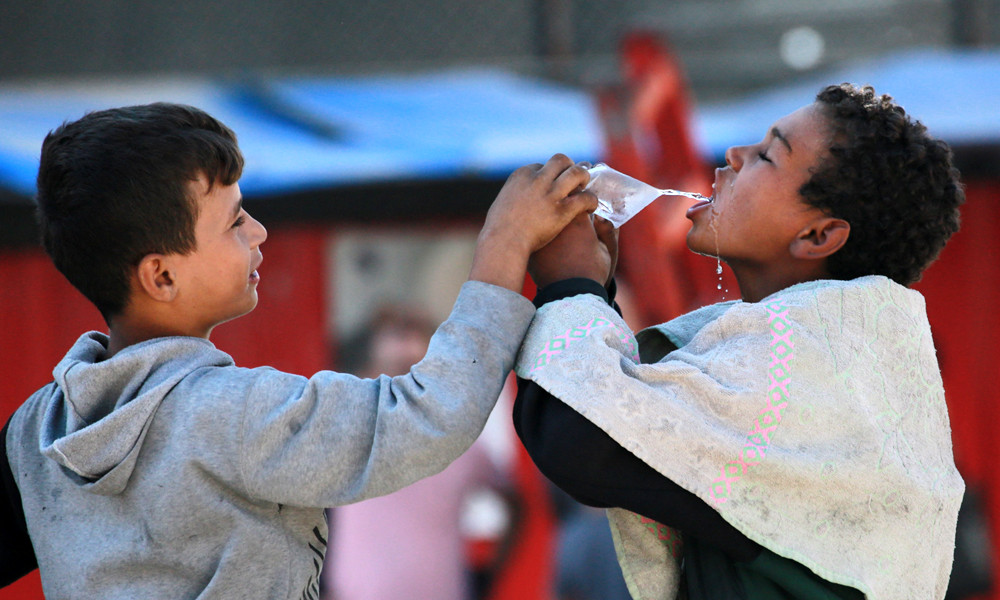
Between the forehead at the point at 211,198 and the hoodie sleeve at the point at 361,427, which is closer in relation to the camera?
the hoodie sleeve at the point at 361,427

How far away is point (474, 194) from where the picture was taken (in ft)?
11.8

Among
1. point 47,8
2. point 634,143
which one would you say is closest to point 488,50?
point 634,143

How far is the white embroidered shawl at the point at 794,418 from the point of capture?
3.95 ft

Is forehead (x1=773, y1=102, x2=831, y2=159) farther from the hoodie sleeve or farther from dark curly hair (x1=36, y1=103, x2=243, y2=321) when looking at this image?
dark curly hair (x1=36, y1=103, x2=243, y2=321)

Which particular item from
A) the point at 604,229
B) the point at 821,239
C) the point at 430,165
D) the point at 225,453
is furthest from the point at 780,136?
the point at 430,165

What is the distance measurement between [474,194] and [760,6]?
2204 millimetres

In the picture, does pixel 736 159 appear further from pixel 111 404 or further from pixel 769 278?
pixel 111 404

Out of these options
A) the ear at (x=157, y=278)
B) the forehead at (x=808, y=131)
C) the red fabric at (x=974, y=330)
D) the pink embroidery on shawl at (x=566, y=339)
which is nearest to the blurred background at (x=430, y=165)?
the red fabric at (x=974, y=330)

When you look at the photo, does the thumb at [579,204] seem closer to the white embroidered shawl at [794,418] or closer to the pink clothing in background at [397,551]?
the white embroidered shawl at [794,418]

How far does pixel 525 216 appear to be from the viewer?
4.41 ft

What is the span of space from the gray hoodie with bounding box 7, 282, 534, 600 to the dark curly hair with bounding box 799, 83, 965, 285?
524 mm

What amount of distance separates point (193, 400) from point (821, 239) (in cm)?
91

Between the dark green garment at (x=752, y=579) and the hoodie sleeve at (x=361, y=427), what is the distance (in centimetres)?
37

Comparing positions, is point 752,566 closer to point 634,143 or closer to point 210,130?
point 210,130
